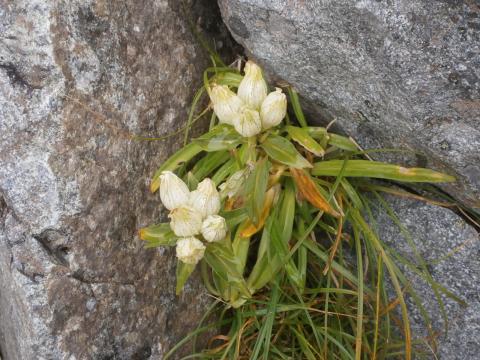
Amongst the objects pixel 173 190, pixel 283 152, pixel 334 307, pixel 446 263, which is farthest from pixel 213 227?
pixel 446 263

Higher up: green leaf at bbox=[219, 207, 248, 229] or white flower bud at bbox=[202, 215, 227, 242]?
white flower bud at bbox=[202, 215, 227, 242]

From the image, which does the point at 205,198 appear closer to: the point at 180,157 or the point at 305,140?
the point at 180,157

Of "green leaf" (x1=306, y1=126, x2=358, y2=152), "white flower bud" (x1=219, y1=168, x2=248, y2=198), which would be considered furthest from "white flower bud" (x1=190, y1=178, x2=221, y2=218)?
"green leaf" (x1=306, y1=126, x2=358, y2=152)

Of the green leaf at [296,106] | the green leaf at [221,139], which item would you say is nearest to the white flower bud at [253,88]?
the green leaf at [221,139]

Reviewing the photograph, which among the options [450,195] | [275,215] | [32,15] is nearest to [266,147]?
[275,215]

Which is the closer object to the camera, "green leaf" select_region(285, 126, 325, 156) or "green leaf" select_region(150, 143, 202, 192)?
"green leaf" select_region(285, 126, 325, 156)

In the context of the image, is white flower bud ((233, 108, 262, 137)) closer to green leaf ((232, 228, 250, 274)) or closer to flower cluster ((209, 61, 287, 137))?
flower cluster ((209, 61, 287, 137))
